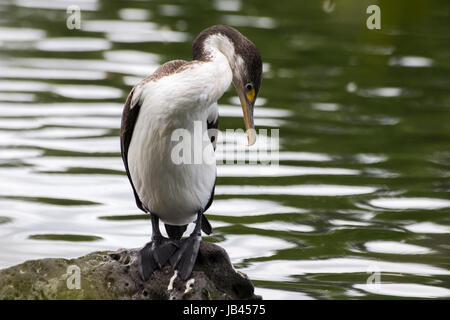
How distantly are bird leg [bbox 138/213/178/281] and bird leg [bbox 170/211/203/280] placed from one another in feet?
0.20

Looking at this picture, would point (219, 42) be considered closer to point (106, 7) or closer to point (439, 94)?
point (439, 94)

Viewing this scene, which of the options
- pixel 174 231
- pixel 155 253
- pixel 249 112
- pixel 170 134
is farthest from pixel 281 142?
pixel 170 134

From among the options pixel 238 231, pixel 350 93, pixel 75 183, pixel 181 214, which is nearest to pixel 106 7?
pixel 350 93

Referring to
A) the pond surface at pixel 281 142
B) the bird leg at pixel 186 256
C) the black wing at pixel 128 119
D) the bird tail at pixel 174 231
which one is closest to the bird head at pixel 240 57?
the black wing at pixel 128 119

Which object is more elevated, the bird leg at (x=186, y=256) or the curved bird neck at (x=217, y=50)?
the curved bird neck at (x=217, y=50)

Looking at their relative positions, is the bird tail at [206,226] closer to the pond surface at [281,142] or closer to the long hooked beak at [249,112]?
the pond surface at [281,142]

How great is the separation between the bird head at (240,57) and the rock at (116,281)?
0.80 m

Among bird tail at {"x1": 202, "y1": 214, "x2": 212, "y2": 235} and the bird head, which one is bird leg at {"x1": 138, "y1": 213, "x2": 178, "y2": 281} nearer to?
bird tail at {"x1": 202, "y1": 214, "x2": 212, "y2": 235}

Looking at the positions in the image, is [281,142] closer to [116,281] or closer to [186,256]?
[186,256]

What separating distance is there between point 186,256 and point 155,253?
0.20 metres

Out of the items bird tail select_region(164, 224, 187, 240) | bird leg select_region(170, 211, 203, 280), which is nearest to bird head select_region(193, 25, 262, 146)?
bird leg select_region(170, 211, 203, 280)

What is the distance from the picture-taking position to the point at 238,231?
7898 millimetres

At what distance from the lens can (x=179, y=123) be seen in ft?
17.7

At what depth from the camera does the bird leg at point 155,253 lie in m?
5.64
